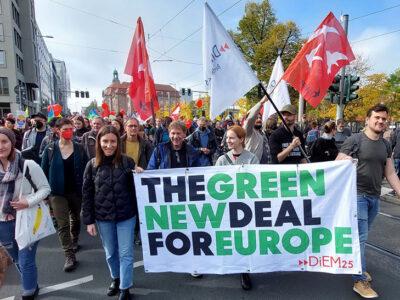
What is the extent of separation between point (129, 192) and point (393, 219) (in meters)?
4.90

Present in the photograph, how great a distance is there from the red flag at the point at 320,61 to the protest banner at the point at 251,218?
3.96 feet

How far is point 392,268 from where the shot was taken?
10.5 ft

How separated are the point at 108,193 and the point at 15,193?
2.93ft

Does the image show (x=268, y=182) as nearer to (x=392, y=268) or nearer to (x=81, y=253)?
(x=392, y=268)

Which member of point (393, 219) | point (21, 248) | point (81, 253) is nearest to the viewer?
point (21, 248)

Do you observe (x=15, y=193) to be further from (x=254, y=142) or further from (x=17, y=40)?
(x=17, y=40)

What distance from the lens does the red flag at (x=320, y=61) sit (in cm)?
337

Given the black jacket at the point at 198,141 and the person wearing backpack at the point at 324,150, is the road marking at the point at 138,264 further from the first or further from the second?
the person wearing backpack at the point at 324,150

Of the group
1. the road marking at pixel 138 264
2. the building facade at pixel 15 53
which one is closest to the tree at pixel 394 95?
the road marking at pixel 138 264

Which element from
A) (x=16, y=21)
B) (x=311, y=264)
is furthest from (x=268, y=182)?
(x=16, y=21)

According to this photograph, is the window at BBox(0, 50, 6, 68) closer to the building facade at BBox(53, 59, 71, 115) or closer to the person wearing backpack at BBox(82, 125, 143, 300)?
the person wearing backpack at BBox(82, 125, 143, 300)

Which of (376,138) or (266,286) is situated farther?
(266,286)

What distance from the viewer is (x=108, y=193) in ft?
8.65

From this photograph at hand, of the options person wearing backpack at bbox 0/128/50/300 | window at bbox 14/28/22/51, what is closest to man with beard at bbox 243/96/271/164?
person wearing backpack at bbox 0/128/50/300
